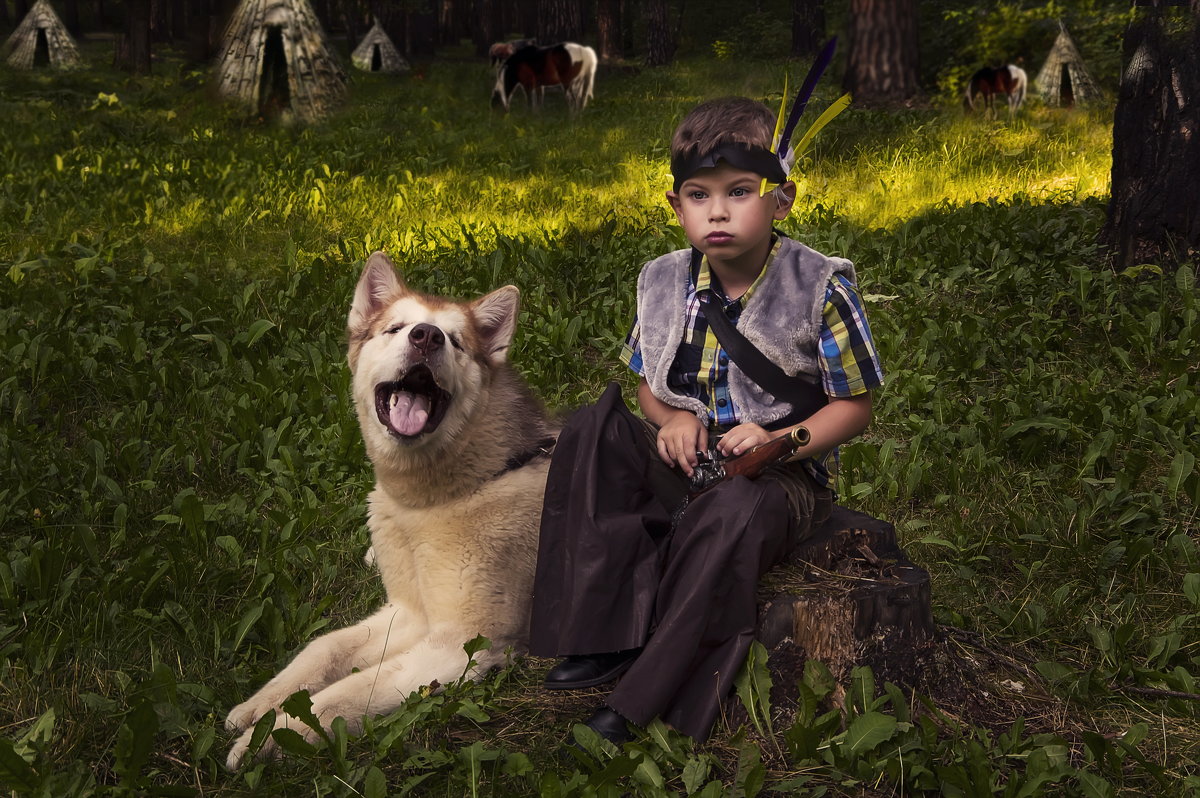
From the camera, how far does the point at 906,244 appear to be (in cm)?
773

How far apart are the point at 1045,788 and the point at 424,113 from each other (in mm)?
15002

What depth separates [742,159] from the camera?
315 cm

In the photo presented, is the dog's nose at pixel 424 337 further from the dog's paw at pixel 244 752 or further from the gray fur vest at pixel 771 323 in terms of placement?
the dog's paw at pixel 244 752

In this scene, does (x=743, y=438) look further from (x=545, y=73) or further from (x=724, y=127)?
(x=545, y=73)

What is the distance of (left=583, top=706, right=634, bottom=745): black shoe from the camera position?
10.3 ft

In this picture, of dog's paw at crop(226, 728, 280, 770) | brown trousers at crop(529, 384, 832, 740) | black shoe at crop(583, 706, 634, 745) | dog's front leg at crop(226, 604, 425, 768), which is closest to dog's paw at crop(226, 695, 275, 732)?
dog's front leg at crop(226, 604, 425, 768)

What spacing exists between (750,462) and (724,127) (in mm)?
1027

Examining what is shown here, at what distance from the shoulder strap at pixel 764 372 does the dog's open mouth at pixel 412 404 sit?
1.01m

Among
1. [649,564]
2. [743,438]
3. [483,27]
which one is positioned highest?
[483,27]

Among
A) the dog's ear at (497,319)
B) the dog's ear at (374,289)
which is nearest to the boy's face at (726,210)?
the dog's ear at (497,319)

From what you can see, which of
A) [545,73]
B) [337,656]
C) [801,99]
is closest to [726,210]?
[801,99]

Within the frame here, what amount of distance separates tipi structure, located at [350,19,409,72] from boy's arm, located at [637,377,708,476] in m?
26.8

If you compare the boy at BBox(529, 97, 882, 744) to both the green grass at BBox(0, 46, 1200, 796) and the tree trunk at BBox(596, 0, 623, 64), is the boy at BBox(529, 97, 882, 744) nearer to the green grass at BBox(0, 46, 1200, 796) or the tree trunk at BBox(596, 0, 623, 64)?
the green grass at BBox(0, 46, 1200, 796)

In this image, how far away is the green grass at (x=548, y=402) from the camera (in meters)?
3.10
